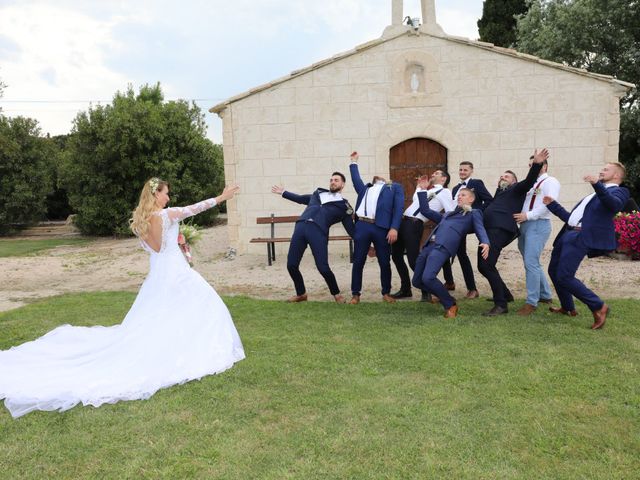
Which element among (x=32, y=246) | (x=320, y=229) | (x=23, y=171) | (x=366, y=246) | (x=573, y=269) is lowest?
(x=32, y=246)

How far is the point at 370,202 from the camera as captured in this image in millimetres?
7637

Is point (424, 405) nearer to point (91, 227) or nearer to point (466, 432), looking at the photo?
point (466, 432)

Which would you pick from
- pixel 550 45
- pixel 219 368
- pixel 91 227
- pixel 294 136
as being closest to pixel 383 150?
pixel 294 136

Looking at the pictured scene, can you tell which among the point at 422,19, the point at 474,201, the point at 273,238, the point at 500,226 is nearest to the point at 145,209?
the point at 500,226

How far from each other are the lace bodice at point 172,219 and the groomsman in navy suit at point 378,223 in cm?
291

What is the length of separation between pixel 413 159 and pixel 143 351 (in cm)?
857

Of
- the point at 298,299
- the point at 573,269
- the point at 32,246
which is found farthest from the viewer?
the point at 32,246

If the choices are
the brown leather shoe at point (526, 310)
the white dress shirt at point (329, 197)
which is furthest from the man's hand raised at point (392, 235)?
the brown leather shoe at point (526, 310)

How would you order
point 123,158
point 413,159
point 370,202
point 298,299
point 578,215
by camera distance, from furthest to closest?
point 123,158 → point 413,159 → point 298,299 → point 370,202 → point 578,215

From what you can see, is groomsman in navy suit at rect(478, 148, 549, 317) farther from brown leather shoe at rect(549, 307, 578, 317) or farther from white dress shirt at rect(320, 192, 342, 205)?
white dress shirt at rect(320, 192, 342, 205)

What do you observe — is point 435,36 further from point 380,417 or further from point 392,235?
point 380,417

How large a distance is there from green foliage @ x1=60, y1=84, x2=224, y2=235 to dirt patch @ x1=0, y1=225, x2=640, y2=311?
6.33m

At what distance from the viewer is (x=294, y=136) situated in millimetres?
12070

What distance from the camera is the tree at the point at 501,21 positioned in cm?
2420
